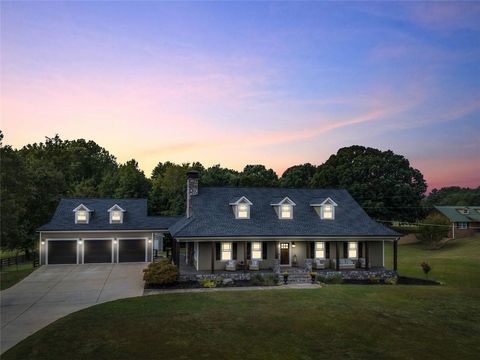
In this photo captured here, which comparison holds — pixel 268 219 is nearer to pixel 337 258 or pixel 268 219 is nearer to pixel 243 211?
pixel 243 211

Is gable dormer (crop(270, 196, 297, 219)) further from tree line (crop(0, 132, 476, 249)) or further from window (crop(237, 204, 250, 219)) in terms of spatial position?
tree line (crop(0, 132, 476, 249))

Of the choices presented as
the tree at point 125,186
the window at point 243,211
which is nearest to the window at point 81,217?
the window at point 243,211

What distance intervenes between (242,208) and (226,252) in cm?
411

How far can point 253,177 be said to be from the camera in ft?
220

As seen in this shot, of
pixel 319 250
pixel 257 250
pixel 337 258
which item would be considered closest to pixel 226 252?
Result: pixel 257 250

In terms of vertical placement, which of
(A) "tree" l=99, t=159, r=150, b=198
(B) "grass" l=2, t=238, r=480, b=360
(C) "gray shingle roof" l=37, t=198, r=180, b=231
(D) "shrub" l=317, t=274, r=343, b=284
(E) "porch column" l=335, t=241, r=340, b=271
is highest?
(A) "tree" l=99, t=159, r=150, b=198

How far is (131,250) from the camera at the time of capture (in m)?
37.5

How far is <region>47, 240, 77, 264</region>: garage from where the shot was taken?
36.0 meters

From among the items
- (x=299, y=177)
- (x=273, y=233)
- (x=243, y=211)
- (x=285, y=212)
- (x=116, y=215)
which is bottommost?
(x=273, y=233)

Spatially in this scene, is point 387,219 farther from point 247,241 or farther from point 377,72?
point 247,241

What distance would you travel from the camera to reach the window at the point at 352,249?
32.0 meters

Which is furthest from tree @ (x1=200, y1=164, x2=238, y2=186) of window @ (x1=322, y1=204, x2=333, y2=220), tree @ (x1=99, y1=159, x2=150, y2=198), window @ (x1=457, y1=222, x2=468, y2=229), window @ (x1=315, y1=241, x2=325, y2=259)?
window @ (x1=457, y1=222, x2=468, y2=229)

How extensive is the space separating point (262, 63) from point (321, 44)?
538 centimetres

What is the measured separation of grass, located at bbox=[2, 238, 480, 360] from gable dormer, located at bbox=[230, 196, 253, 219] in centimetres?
960
